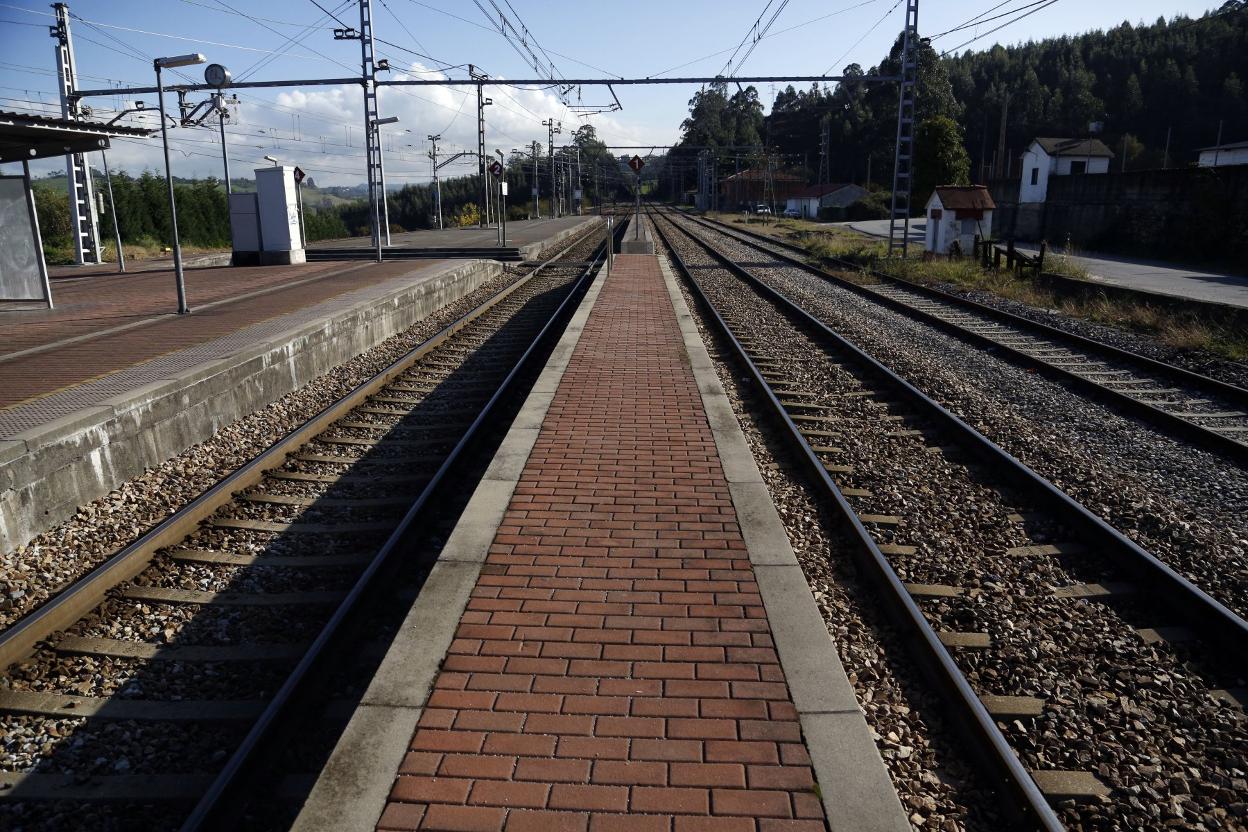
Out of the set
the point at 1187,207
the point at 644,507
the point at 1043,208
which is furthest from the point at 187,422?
the point at 1043,208

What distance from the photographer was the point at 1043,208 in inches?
1528

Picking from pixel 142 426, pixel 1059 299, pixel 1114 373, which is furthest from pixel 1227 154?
pixel 142 426

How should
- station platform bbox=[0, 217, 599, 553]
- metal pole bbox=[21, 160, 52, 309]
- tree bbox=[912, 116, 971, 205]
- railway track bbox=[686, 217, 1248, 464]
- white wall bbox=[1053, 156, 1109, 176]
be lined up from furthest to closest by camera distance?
1. tree bbox=[912, 116, 971, 205]
2. white wall bbox=[1053, 156, 1109, 176]
3. metal pole bbox=[21, 160, 52, 309]
4. railway track bbox=[686, 217, 1248, 464]
5. station platform bbox=[0, 217, 599, 553]

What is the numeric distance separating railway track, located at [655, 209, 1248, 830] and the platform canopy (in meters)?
9.78

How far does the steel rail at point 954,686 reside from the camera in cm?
313

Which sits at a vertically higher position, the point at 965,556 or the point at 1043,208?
the point at 1043,208

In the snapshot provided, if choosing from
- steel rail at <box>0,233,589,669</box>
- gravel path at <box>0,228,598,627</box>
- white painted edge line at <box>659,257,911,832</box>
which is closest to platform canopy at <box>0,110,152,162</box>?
gravel path at <box>0,228,598,627</box>

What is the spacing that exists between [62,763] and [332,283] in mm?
14832

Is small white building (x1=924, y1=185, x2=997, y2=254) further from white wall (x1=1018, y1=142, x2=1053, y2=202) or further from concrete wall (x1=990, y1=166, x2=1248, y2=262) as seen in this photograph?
white wall (x1=1018, y1=142, x2=1053, y2=202)

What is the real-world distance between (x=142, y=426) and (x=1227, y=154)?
183 ft

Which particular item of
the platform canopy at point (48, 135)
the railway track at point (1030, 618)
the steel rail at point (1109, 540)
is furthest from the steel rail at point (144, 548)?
the steel rail at point (1109, 540)

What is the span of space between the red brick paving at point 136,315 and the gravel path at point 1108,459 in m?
8.66

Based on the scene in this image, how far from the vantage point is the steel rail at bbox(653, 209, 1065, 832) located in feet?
10.3

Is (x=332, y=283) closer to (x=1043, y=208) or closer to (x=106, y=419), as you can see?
(x=106, y=419)
